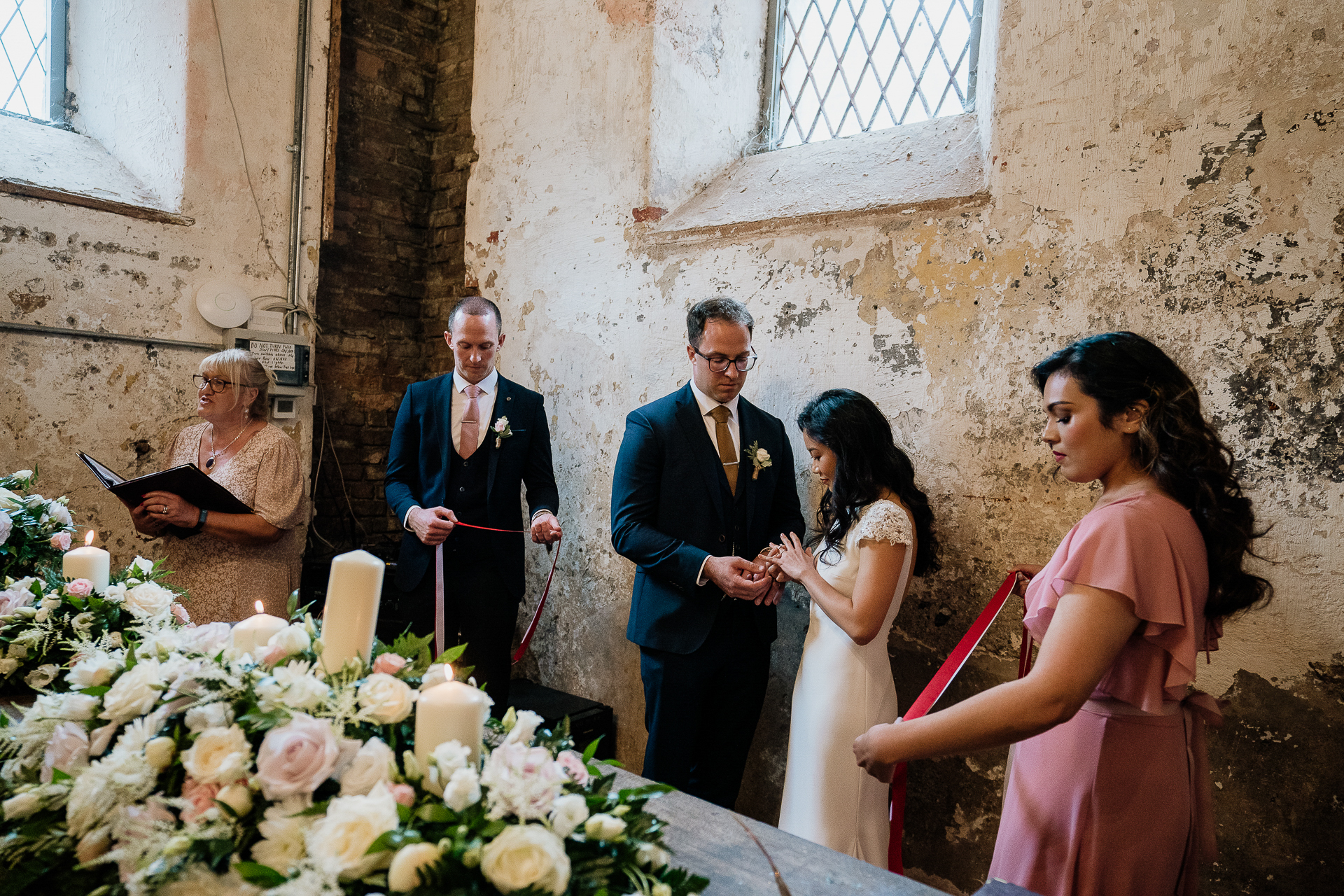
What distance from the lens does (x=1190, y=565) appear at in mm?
1540

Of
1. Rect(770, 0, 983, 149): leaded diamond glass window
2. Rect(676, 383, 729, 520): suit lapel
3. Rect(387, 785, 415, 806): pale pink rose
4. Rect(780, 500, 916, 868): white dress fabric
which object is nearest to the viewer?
Rect(387, 785, 415, 806): pale pink rose

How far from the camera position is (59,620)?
73.7 inches

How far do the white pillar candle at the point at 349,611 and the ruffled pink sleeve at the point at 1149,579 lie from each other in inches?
46.8

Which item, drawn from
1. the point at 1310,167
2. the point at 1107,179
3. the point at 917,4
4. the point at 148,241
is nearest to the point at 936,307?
the point at 1107,179

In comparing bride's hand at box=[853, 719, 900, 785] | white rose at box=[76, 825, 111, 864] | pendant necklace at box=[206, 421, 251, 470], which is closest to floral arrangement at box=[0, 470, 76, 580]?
pendant necklace at box=[206, 421, 251, 470]

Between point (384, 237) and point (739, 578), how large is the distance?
322 centimetres

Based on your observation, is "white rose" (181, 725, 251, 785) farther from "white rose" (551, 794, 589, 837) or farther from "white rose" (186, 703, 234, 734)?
"white rose" (551, 794, 589, 837)

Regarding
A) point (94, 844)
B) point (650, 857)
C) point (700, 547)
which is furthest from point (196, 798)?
point (700, 547)

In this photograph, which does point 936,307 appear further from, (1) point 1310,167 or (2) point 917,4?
(2) point 917,4

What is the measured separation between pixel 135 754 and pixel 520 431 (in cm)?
239

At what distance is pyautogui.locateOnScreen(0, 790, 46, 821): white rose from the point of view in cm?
105

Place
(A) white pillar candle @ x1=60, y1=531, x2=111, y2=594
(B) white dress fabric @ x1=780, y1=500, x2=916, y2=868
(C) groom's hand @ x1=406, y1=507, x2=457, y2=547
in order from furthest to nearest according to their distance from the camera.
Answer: (C) groom's hand @ x1=406, y1=507, x2=457, y2=547
(B) white dress fabric @ x1=780, y1=500, x2=916, y2=868
(A) white pillar candle @ x1=60, y1=531, x2=111, y2=594

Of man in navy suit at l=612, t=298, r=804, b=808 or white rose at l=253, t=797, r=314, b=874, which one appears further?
man in navy suit at l=612, t=298, r=804, b=808

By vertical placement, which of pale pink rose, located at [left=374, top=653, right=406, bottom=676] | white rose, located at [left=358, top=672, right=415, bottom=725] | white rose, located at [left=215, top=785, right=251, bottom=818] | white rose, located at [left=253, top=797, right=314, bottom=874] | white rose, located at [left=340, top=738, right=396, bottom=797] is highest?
pale pink rose, located at [left=374, top=653, right=406, bottom=676]
